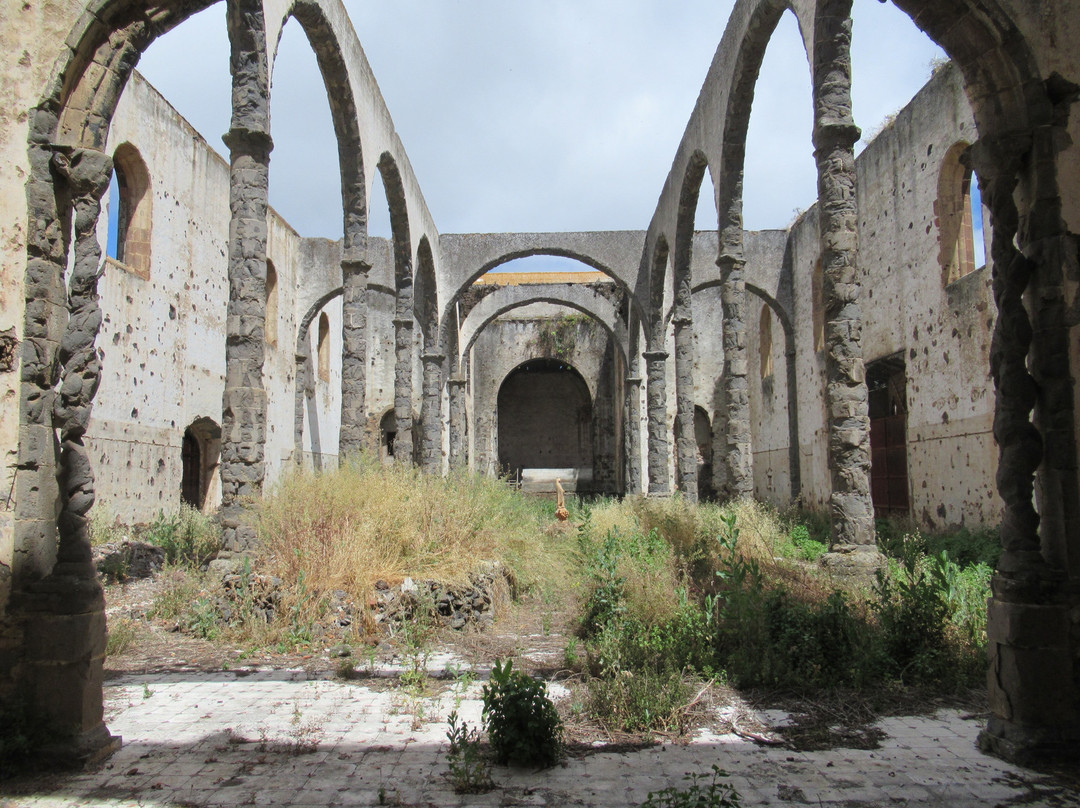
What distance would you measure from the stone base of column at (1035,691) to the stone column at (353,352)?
9.08 meters

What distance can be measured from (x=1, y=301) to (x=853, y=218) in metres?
6.68

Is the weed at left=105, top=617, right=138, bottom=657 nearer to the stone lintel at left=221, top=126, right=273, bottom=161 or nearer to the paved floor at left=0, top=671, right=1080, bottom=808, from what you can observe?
the paved floor at left=0, top=671, right=1080, bottom=808

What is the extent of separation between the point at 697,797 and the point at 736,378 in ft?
29.4

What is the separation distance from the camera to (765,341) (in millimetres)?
19875

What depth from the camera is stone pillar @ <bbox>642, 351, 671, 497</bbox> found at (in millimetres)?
15133

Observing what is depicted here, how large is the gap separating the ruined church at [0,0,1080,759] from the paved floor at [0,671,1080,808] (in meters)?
0.30

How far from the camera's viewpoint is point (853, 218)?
7047mm

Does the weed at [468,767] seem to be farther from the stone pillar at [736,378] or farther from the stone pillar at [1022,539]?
the stone pillar at [736,378]

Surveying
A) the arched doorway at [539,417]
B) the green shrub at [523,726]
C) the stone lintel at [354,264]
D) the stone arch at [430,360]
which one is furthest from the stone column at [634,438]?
the green shrub at [523,726]

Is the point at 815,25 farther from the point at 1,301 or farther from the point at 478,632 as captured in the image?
the point at 1,301

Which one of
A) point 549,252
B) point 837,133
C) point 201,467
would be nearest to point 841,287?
point 837,133

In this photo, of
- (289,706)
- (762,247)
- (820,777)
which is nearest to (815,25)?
(820,777)

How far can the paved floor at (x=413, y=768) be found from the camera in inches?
112

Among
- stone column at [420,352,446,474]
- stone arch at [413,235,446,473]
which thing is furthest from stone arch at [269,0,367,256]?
stone column at [420,352,446,474]
